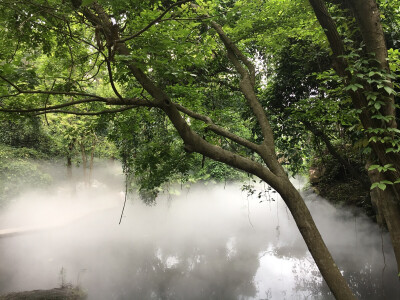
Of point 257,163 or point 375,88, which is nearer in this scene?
point 375,88

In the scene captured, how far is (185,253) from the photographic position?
8.04 meters

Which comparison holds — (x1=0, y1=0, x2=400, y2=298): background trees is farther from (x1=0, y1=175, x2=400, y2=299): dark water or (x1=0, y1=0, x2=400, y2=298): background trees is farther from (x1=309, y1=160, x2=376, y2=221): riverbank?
(x1=0, y1=175, x2=400, y2=299): dark water

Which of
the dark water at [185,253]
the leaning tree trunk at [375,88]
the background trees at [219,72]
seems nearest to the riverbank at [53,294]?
the dark water at [185,253]

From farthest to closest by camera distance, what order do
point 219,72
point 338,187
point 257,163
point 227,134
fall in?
point 338,187 < point 219,72 < point 227,134 < point 257,163

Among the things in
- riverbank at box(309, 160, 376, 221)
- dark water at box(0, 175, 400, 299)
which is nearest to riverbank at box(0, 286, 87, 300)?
dark water at box(0, 175, 400, 299)

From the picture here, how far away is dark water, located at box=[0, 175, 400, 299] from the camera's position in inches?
230

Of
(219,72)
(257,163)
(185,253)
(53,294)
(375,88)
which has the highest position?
(219,72)

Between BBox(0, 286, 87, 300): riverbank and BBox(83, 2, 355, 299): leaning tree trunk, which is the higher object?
BBox(83, 2, 355, 299): leaning tree trunk

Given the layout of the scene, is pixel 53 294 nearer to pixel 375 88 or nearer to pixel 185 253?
pixel 185 253

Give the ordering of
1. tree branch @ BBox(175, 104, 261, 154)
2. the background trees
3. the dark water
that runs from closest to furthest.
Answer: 1. the background trees
2. tree branch @ BBox(175, 104, 261, 154)
3. the dark water

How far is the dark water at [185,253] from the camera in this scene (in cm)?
585

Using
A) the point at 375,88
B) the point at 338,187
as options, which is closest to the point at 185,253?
the point at 338,187

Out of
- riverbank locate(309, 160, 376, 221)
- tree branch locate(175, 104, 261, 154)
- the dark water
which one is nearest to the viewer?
tree branch locate(175, 104, 261, 154)

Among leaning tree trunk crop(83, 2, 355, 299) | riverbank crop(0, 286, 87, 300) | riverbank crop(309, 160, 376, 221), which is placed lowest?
riverbank crop(0, 286, 87, 300)
